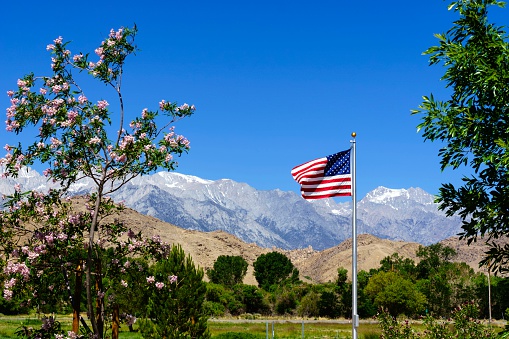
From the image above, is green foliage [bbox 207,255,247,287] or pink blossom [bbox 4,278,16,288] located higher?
green foliage [bbox 207,255,247,287]

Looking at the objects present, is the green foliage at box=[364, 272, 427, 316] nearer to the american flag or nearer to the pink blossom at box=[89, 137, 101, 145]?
the american flag

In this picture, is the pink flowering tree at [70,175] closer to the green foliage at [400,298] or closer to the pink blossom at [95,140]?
the pink blossom at [95,140]

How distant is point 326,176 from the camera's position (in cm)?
2036

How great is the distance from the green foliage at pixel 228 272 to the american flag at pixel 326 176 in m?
107

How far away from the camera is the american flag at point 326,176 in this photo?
2014 cm

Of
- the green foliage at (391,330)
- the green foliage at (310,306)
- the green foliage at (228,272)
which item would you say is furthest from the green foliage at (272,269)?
the green foliage at (391,330)

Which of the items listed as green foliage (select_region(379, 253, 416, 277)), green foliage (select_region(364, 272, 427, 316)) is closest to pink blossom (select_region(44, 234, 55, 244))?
green foliage (select_region(364, 272, 427, 316))

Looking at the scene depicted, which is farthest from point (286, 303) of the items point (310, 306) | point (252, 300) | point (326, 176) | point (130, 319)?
point (130, 319)

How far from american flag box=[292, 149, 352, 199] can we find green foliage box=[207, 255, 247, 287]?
107m

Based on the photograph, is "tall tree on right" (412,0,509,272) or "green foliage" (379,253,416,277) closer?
"tall tree on right" (412,0,509,272)

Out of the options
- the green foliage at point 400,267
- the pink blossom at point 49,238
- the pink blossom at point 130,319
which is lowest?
the pink blossom at point 130,319

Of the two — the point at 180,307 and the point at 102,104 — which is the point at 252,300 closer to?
the point at 180,307

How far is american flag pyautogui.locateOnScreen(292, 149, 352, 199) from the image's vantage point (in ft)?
66.1

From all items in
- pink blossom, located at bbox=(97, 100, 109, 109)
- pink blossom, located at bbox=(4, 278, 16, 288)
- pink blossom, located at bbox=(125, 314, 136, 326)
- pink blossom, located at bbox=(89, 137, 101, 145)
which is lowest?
→ pink blossom, located at bbox=(125, 314, 136, 326)
